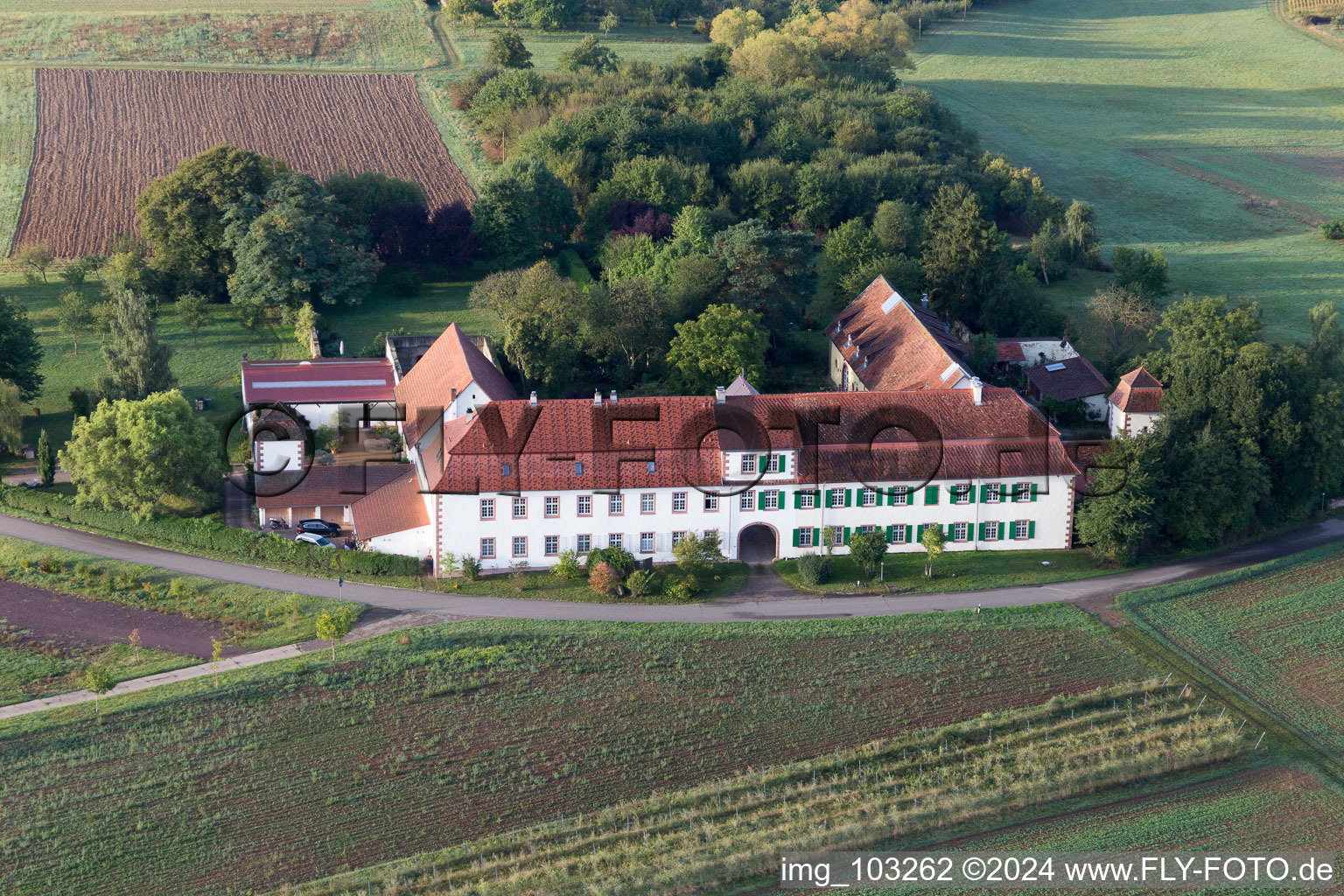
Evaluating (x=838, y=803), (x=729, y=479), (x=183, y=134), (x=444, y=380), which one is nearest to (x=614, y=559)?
(x=729, y=479)

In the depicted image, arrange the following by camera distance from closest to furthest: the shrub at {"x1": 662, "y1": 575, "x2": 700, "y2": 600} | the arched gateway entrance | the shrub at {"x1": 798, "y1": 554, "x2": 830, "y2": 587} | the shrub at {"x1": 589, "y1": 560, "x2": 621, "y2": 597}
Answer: the shrub at {"x1": 662, "y1": 575, "x2": 700, "y2": 600} → the shrub at {"x1": 589, "y1": 560, "x2": 621, "y2": 597} → the shrub at {"x1": 798, "y1": 554, "x2": 830, "y2": 587} → the arched gateway entrance

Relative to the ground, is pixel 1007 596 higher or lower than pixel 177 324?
lower

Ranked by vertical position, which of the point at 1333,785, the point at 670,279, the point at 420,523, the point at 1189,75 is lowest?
the point at 1333,785

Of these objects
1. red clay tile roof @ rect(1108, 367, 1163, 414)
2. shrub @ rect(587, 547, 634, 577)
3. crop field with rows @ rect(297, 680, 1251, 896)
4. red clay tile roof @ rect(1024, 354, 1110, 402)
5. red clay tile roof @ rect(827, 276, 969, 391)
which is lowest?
crop field with rows @ rect(297, 680, 1251, 896)

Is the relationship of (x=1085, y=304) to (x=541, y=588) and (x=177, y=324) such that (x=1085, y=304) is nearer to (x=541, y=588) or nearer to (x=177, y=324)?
(x=541, y=588)

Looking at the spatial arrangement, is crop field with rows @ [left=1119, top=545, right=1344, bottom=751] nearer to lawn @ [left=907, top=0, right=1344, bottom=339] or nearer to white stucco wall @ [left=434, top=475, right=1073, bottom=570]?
Result: white stucco wall @ [left=434, top=475, right=1073, bottom=570]

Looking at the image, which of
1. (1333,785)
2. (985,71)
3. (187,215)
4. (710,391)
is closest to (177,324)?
(187,215)

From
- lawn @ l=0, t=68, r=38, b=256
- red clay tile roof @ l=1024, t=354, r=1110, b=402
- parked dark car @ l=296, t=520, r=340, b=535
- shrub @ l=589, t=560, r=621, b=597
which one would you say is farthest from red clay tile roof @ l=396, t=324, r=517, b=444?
lawn @ l=0, t=68, r=38, b=256
